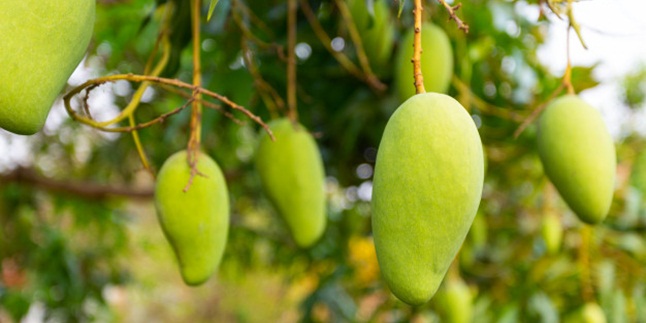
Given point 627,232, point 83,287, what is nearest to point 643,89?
point 627,232

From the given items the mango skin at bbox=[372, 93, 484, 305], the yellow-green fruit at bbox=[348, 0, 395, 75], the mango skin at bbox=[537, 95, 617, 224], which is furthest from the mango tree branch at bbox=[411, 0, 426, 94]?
the yellow-green fruit at bbox=[348, 0, 395, 75]

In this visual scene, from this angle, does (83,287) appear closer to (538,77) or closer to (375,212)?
(538,77)

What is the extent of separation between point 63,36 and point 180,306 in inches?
161

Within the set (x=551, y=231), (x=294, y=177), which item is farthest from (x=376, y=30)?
(x=551, y=231)

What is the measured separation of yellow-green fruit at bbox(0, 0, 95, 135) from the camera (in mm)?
338

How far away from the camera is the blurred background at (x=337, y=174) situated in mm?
859

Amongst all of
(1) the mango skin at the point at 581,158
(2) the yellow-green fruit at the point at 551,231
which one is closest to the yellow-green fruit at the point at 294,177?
(1) the mango skin at the point at 581,158

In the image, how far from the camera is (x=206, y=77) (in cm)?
90

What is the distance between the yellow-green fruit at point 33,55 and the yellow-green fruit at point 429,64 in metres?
0.34

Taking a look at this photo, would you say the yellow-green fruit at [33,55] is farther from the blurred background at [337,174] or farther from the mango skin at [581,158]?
the mango skin at [581,158]

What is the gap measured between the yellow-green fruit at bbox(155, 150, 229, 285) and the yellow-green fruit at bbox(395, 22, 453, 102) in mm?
225

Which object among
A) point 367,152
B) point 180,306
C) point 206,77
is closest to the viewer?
point 206,77

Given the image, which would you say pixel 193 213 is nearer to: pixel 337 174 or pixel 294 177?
pixel 294 177

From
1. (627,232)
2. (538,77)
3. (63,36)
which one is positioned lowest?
(627,232)
